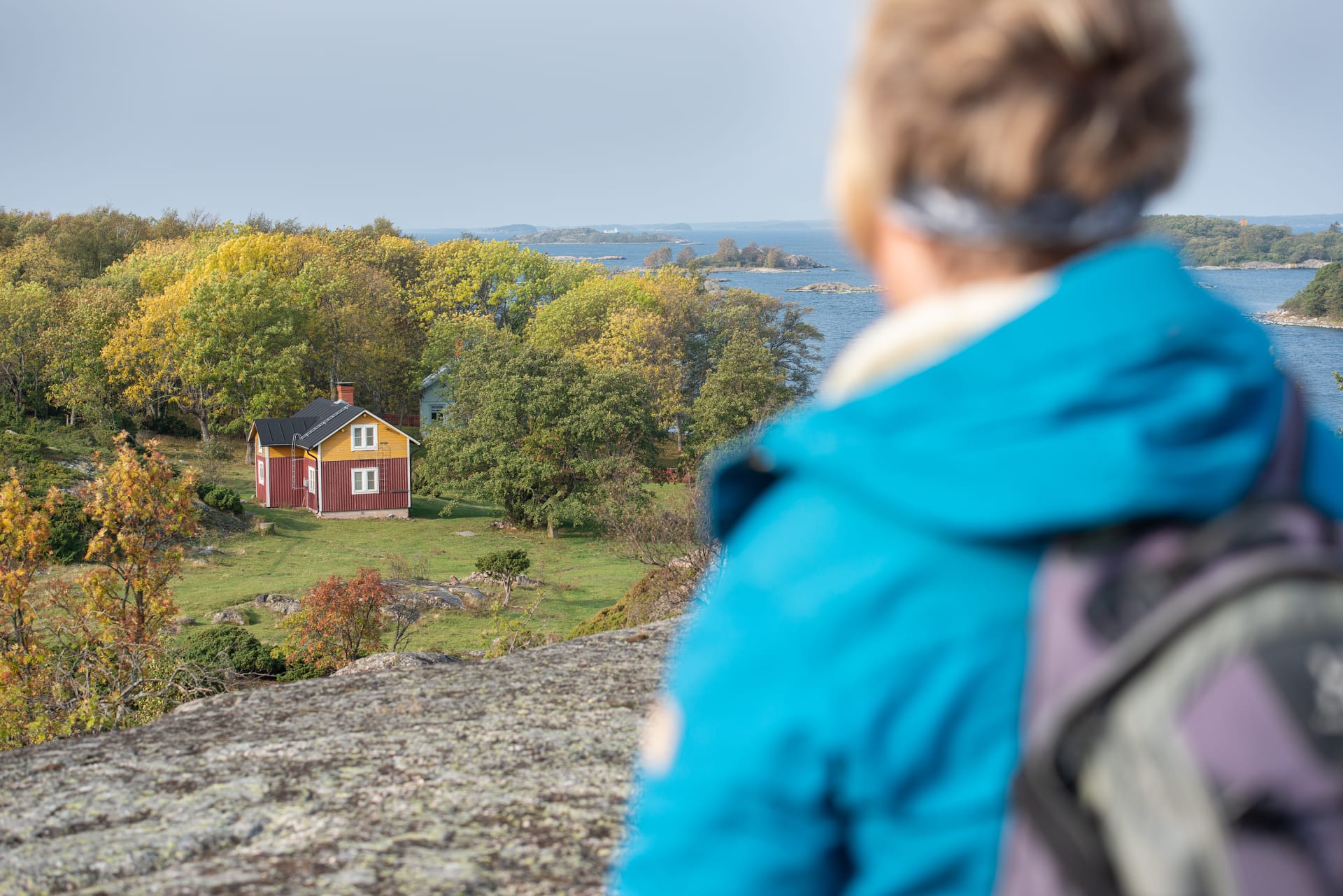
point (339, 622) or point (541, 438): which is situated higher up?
point (541, 438)

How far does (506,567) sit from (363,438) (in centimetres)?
1709

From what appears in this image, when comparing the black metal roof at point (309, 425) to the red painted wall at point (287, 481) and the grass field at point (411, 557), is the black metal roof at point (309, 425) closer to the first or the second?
the red painted wall at point (287, 481)

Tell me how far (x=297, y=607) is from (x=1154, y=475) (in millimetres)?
29613

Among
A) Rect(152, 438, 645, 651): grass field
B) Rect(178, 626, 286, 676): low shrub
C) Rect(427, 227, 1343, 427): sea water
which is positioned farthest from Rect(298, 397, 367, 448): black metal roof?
Rect(178, 626, 286, 676): low shrub

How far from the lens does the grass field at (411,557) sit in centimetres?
2812

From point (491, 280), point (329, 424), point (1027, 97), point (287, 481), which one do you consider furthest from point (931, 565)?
point (491, 280)

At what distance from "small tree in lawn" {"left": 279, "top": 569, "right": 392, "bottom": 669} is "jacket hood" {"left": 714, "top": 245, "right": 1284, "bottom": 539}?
752 inches

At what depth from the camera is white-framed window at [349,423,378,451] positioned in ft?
148

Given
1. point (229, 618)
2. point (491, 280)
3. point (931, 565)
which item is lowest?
point (229, 618)

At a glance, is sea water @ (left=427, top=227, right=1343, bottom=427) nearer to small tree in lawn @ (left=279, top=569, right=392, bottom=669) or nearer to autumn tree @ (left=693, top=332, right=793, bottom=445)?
autumn tree @ (left=693, top=332, right=793, bottom=445)

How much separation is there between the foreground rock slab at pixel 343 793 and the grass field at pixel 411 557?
1923 cm

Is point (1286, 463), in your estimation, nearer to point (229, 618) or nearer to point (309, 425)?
point (229, 618)

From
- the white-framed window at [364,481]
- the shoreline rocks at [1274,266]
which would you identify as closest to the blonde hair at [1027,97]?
the white-framed window at [364,481]

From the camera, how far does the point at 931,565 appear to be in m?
1.02
